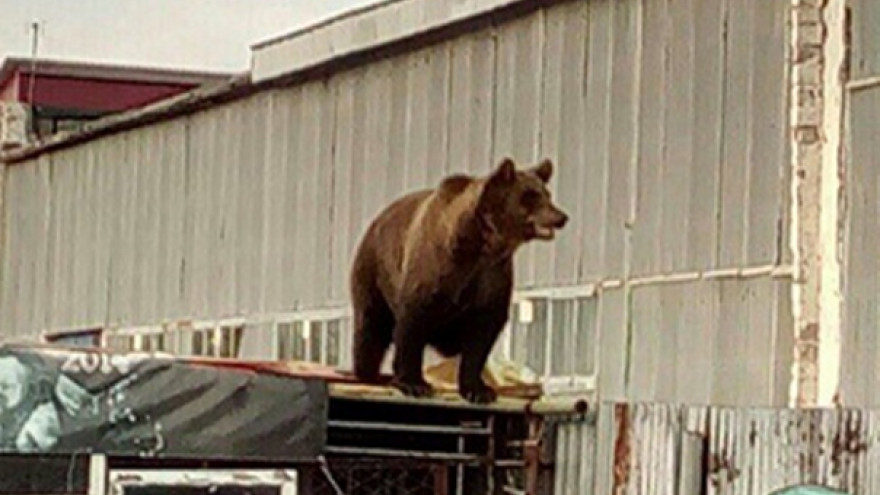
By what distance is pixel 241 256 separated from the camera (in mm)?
19641

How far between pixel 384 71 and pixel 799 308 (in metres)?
5.98

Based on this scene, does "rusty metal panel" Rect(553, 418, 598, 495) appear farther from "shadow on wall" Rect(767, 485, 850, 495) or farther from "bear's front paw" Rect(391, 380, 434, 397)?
"shadow on wall" Rect(767, 485, 850, 495)

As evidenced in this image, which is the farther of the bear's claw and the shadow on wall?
the bear's claw

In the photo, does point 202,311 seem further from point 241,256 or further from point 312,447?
point 312,447

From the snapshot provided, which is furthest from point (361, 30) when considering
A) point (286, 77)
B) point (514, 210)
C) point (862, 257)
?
point (514, 210)

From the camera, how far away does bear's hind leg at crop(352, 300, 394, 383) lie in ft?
37.5

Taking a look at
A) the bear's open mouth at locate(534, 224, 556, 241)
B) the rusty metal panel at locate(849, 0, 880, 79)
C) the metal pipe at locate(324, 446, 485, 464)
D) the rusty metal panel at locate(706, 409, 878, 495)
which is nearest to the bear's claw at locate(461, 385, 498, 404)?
the metal pipe at locate(324, 446, 485, 464)

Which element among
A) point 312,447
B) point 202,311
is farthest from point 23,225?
point 312,447

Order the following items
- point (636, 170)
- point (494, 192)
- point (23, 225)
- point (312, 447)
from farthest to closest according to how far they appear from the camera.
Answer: point (23, 225) < point (636, 170) < point (494, 192) < point (312, 447)

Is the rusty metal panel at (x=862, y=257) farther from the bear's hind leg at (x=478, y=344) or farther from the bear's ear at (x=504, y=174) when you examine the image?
the bear's ear at (x=504, y=174)

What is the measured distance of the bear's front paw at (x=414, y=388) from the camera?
33.3 ft

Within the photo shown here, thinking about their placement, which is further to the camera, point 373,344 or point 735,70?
point 735,70

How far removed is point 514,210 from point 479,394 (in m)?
0.96

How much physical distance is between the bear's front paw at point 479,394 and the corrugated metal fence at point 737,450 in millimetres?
666
